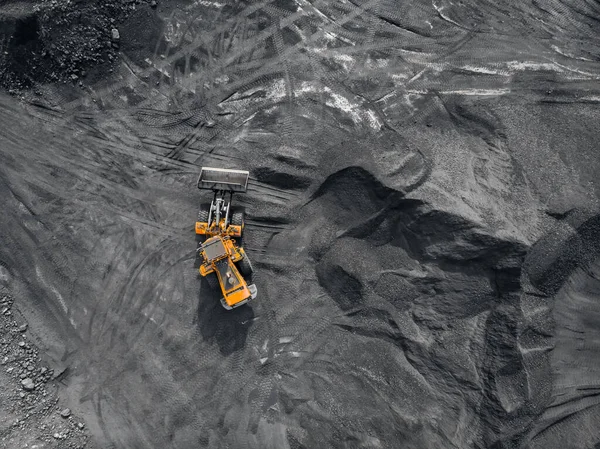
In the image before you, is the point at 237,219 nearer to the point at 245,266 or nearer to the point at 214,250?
the point at 245,266

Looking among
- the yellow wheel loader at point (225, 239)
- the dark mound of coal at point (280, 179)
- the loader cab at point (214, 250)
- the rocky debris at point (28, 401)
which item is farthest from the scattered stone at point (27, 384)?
the dark mound of coal at point (280, 179)

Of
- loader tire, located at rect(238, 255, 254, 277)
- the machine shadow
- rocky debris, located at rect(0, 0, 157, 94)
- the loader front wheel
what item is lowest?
the machine shadow

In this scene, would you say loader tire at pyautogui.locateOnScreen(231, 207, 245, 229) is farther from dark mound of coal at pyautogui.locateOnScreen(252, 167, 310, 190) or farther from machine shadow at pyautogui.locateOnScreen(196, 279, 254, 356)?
machine shadow at pyautogui.locateOnScreen(196, 279, 254, 356)

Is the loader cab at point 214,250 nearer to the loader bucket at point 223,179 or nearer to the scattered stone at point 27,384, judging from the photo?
the loader bucket at point 223,179

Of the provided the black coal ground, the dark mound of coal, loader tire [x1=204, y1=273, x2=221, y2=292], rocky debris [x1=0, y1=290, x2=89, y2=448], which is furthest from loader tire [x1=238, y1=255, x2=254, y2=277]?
rocky debris [x1=0, y1=290, x2=89, y2=448]

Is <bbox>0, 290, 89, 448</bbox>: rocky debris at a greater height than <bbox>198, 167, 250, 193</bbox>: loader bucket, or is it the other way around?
<bbox>198, 167, 250, 193</bbox>: loader bucket

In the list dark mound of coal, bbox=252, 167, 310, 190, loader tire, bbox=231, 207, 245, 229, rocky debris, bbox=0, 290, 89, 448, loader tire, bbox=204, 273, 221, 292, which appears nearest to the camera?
rocky debris, bbox=0, 290, 89, 448

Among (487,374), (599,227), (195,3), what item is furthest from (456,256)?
(195,3)

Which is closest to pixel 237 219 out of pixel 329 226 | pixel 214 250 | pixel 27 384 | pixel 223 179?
pixel 223 179
